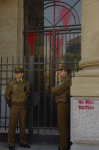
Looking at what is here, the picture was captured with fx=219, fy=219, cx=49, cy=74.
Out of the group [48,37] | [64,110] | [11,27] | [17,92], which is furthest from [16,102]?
[11,27]

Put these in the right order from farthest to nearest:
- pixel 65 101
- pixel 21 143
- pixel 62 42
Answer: pixel 62 42, pixel 21 143, pixel 65 101

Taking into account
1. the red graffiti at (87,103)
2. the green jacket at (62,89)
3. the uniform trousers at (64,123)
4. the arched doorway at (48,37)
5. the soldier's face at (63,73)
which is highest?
the arched doorway at (48,37)

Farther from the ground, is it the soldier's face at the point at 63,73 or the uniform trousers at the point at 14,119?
the soldier's face at the point at 63,73

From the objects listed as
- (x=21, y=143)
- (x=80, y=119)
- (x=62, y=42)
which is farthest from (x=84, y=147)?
(x=62, y=42)

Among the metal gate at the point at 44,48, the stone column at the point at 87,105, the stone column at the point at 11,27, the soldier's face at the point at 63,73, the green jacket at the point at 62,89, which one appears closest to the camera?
the stone column at the point at 87,105

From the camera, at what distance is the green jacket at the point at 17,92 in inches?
198

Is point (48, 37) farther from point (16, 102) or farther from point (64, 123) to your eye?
point (64, 123)

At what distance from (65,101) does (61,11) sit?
14.7 feet

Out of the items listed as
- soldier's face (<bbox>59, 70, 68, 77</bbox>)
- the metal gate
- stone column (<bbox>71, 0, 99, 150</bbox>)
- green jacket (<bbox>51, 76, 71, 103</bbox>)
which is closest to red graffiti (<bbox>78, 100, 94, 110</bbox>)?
stone column (<bbox>71, 0, 99, 150</bbox>)

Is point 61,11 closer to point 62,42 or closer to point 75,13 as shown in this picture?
point 75,13

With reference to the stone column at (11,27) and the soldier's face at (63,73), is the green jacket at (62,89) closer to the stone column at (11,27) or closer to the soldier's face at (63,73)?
the soldier's face at (63,73)

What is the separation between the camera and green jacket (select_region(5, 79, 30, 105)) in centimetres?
504

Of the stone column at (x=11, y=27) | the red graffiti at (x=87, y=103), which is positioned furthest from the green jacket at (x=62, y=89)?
the stone column at (x=11, y=27)

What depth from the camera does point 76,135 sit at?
13.1ft
